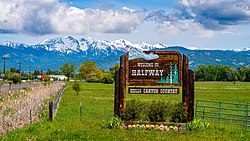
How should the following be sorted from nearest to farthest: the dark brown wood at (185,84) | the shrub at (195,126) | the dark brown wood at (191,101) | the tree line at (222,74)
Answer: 1. the shrub at (195,126)
2. the dark brown wood at (191,101)
3. the dark brown wood at (185,84)
4. the tree line at (222,74)

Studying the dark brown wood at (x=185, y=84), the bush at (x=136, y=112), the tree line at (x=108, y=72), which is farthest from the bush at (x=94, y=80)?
the dark brown wood at (x=185, y=84)

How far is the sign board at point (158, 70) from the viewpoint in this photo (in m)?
18.0

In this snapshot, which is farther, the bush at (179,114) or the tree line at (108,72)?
the tree line at (108,72)

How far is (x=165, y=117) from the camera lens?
693 inches

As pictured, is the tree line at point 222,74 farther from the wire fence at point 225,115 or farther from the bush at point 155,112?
the bush at point 155,112

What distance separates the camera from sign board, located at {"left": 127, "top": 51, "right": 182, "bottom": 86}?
18.0 m

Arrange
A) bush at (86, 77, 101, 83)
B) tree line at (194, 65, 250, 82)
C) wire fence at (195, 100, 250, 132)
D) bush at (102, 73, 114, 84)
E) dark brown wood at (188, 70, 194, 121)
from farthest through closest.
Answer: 1. tree line at (194, 65, 250, 82)
2. bush at (86, 77, 101, 83)
3. bush at (102, 73, 114, 84)
4. wire fence at (195, 100, 250, 132)
5. dark brown wood at (188, 70, 194, 121)

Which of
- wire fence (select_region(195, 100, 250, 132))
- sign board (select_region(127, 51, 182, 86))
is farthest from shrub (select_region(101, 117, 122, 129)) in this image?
wire fence (select_region(195, 100, 250, 132))

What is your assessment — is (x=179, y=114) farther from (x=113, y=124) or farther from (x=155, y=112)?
(x=113, y=124)

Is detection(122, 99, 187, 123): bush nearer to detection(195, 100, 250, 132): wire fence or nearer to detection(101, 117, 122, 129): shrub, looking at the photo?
detection(101, 117, 122, 129): shrub

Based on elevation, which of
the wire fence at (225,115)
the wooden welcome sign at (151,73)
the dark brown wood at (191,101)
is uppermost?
the wooden welcome sign at (151,73)

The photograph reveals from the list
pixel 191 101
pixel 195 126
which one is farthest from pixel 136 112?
pixel 195 126

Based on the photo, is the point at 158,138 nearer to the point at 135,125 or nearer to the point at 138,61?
the point at 135,125

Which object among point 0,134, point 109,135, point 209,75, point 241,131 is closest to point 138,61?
point 109,135
